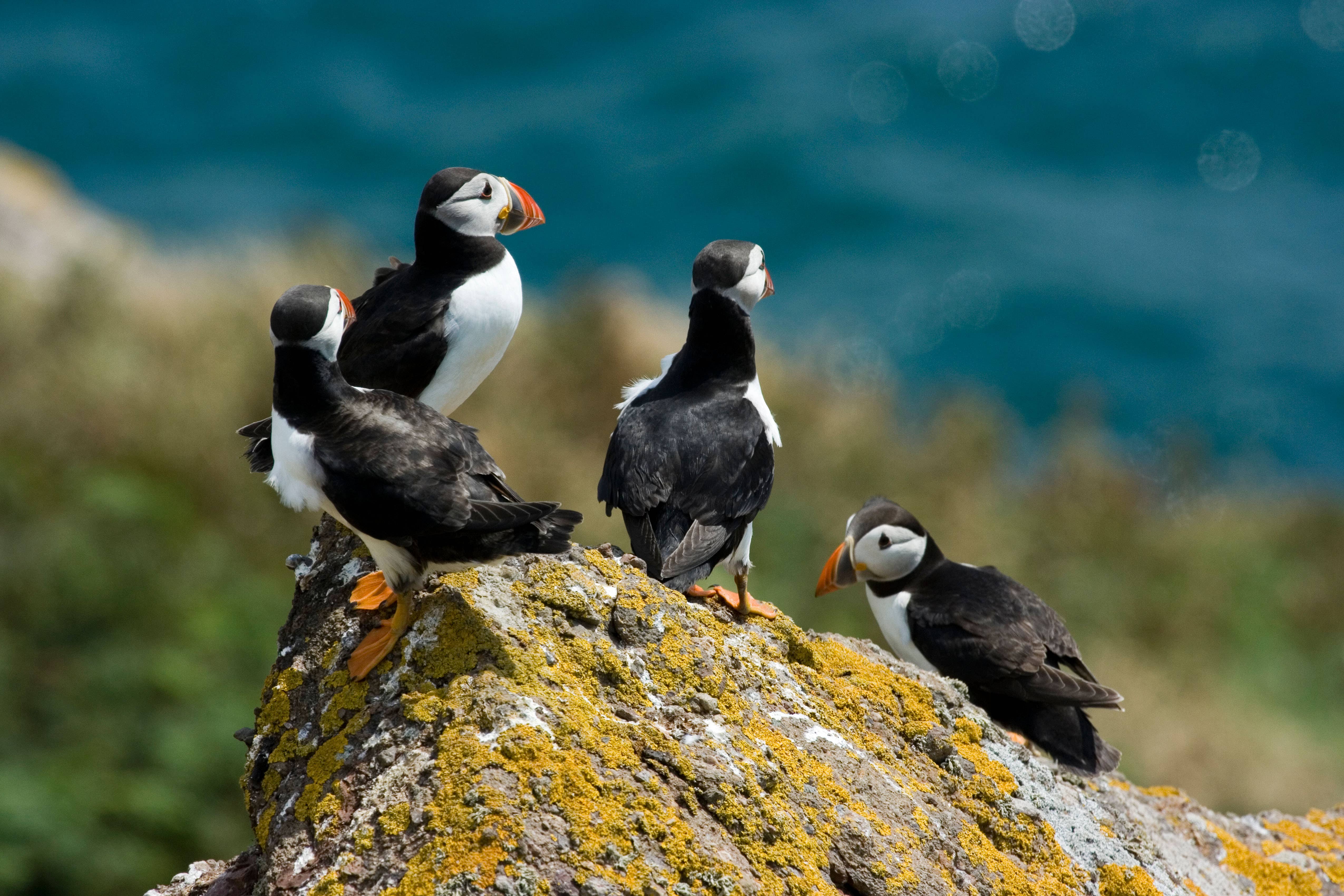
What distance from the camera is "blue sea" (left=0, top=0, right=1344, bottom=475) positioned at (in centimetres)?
2912

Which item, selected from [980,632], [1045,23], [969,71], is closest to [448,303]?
[980,632]

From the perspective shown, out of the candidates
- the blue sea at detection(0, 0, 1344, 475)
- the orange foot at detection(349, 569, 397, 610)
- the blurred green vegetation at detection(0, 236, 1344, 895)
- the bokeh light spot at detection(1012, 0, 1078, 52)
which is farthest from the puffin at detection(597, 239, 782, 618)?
the bokeh light spot at detection(1012, 0, 1078, 52)

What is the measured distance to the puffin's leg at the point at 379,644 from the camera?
133 inches

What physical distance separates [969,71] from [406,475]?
37741mm

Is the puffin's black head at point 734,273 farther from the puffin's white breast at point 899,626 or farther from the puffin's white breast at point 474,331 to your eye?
the puffin's white breast at point 899,626

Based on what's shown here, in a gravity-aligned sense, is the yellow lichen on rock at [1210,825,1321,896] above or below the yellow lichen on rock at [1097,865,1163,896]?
above

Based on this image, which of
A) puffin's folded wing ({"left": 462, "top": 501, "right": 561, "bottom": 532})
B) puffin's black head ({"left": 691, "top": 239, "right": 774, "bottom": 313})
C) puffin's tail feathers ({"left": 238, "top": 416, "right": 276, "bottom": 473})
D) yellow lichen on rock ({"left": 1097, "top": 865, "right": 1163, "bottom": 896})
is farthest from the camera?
puffin's black head ({"left": 691, "top": 239, "right": 774, "bottom": 313})

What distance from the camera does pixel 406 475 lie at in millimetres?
3512

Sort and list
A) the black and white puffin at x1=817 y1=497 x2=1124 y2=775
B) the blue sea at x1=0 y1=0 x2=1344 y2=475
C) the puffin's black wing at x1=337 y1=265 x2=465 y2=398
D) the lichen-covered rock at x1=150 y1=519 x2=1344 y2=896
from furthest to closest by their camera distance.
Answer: the blue sea at x1=0 y1=0 x2=1344 y2=475
the puffin's black wing at x1=337 y1=265 x2=465 y2=398
the black and white puffin at x1=817 y1=497 x2=1124 y2=775
the lichen-covered rock at x1=150 y1=519 x2=1344 y2=896

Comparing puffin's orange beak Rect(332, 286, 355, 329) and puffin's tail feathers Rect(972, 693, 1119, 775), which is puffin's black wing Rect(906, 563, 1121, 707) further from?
puffin's orange beak Rect(332, 286, 355, 329)

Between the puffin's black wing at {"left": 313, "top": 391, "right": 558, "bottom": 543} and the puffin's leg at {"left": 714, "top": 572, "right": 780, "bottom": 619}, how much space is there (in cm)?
101

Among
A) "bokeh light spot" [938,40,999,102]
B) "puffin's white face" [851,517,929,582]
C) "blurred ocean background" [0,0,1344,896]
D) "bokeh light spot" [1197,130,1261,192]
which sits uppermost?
"bokeh light spot" [938,40,999,102]

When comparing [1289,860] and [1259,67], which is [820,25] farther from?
[1289,860]

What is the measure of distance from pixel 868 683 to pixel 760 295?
77.7 inches
